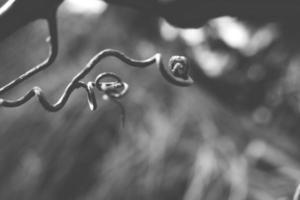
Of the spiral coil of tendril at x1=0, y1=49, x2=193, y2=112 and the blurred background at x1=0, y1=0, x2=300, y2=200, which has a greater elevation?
the spiral coil of tendril at x1=0, y1=49, x2=193, y2=112

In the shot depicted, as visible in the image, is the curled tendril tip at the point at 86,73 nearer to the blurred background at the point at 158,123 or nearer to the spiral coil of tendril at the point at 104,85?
the spiral coil of tendril at the point at 104,85

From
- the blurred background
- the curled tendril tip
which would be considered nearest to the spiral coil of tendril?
the curled tendril tip

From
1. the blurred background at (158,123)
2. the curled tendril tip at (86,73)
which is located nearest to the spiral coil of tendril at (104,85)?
the curled tendril tip at (86,73)

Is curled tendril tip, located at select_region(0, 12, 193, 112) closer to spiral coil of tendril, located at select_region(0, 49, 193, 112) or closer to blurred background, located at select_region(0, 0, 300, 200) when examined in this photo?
spiral coil of tendril, located at select_region(0, 49, 193, 112)

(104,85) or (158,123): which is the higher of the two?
(104,85)

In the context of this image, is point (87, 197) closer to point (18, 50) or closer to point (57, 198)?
point (57, 198)

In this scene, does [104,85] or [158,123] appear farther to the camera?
[158,123]

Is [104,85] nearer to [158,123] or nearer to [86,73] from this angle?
[86,73]

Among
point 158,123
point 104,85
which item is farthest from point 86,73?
point 158,123
